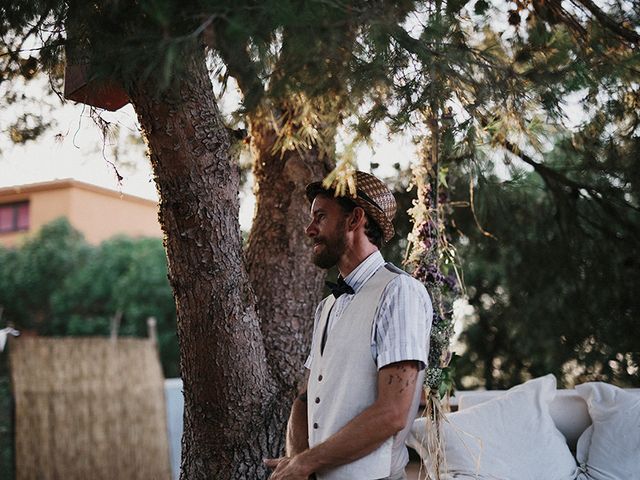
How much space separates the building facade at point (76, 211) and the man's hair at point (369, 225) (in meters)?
12.6

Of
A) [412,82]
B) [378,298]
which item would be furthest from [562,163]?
[378,298]

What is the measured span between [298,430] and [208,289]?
24.8 inches

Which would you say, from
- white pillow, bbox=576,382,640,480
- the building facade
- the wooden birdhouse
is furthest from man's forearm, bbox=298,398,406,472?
the building facade

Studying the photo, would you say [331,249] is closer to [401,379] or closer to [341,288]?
[341,288]

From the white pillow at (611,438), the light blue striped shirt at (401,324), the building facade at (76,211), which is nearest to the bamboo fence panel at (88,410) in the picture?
the white pillow at (611,438)

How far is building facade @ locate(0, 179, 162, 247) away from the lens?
1535 cm

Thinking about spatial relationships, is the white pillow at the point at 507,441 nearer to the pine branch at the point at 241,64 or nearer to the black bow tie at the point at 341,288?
the black bow tie at the point at 341,288

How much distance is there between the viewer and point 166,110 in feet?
8.49

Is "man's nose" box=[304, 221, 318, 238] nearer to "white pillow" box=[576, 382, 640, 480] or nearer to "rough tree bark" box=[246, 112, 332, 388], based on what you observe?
"rough tree bark" box=[246, 112, 332, 388]

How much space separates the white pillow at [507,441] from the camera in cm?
319

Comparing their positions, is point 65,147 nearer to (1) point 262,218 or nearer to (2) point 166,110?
(2) point 166,110

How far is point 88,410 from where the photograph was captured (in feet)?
23.8

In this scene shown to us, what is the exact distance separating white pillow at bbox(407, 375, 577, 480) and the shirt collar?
1.08 metres

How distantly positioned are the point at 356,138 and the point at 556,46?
2.28 ft
